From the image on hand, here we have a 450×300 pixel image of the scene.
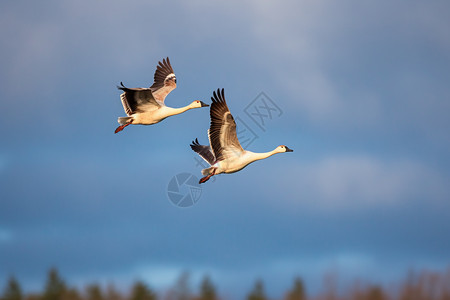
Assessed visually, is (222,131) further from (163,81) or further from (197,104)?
(163,81)

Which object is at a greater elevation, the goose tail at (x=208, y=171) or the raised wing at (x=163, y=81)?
the raised wing at (x=163, y=81)

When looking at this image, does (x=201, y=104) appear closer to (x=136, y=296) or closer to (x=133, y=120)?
(x=133, y=120)

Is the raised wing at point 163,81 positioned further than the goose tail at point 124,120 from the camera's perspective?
Yes

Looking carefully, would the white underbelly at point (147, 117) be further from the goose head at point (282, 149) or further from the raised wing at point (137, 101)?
the goose head at point (282, 149)

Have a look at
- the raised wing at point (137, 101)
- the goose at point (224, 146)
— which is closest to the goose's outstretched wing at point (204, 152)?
the goose at point (224, 146)

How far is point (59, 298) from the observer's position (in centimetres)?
2694

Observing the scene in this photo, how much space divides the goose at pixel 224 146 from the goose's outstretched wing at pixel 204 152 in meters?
0.31

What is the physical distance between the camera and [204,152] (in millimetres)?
23266

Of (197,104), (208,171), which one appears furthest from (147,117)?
(208,171)

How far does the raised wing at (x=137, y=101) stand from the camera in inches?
879

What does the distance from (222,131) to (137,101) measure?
13.5ft

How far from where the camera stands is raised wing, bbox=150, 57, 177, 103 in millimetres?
25786

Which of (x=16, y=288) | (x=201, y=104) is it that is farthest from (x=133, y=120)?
(x=16, y=288)

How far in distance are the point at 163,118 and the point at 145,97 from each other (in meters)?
1.18
